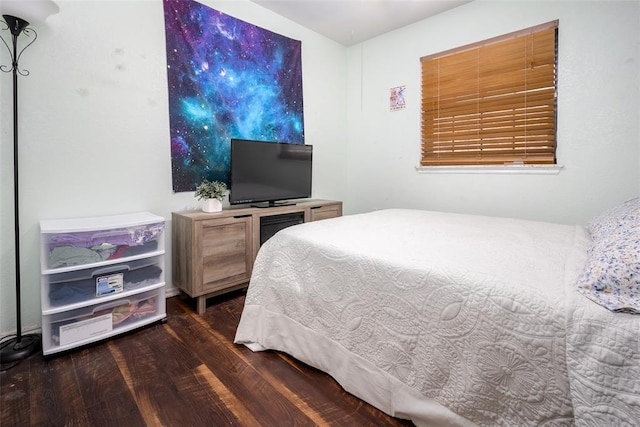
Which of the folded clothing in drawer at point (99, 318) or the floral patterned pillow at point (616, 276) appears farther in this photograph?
the folded clothing in drawer at point (99, 318)

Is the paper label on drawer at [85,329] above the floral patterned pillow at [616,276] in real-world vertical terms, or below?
below

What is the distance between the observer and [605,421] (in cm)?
79

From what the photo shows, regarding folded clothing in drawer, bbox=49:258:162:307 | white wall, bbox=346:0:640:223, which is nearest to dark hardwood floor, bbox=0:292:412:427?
folded clothing in drawer, bbox=49:258:162:307

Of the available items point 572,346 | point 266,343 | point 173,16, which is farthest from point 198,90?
point 572,346

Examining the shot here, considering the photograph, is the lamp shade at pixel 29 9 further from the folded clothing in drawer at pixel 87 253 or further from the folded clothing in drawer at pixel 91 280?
the folded clothing in drawer at pixel 91 280

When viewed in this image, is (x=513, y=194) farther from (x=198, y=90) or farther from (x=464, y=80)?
(x=198, y=90)

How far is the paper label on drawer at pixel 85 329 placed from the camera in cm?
174

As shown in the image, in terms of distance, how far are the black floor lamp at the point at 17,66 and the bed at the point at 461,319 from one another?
1173mm

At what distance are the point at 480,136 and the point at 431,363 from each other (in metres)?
2.41

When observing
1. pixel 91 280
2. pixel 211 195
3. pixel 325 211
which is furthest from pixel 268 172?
pixel 91 280

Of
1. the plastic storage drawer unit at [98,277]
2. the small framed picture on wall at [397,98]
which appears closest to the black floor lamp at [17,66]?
the plastic storage drawer unit at [98,277]

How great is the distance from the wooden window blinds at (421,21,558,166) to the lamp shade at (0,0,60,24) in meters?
3.00

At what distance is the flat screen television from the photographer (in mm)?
2643

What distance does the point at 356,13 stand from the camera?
3.15 metres
